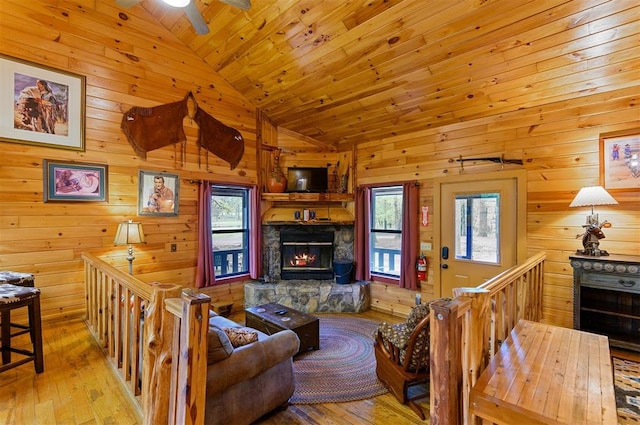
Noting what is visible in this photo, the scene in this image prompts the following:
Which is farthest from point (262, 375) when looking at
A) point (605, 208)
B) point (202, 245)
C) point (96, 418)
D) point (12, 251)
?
point (605, 208)

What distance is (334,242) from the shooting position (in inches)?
215

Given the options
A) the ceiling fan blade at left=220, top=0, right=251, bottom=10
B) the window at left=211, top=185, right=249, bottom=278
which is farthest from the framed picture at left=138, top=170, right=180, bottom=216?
the ceiling fan blade at left=220, top=0, right=251, bottom=10

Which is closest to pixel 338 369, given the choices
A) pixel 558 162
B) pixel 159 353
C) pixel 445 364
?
pixel 445 364

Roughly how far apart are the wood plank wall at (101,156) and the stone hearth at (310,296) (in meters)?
0.56

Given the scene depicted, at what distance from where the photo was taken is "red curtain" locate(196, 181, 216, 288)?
4582mm

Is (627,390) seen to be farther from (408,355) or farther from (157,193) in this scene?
(157,193)

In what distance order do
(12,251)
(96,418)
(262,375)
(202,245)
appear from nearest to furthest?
1. (96,418)
2. (262,375)
3. (12,251)
4. (202,245)

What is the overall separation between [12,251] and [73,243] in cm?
51

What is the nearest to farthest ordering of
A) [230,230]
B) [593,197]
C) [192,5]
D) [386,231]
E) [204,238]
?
1. [192,5]
2. [593,197]
3. [204,238]
4. [230,230]
5. [386,231]

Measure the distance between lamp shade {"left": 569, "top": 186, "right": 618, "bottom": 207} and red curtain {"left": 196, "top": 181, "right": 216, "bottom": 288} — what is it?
15.0 ft

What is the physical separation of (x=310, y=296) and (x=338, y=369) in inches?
71.5

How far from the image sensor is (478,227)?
4.22m

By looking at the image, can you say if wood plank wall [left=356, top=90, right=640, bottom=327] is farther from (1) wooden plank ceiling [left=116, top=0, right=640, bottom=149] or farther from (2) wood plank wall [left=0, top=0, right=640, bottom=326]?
(1) wooden plank ceiling [left=116, top=0, right=640, bottom=149]

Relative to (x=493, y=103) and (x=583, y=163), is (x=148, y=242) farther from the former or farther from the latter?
(x=583, y=163)
